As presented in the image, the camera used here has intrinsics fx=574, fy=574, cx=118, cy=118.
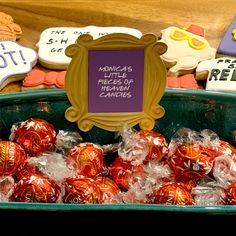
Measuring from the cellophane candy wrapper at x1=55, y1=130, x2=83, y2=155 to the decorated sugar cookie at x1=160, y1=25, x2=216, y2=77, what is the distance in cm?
45

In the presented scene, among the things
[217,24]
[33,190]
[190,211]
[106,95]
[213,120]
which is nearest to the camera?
[190,211]

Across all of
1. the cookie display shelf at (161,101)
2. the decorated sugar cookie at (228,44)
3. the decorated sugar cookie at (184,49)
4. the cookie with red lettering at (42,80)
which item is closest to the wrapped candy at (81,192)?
the cookie display shelf at (161,101)

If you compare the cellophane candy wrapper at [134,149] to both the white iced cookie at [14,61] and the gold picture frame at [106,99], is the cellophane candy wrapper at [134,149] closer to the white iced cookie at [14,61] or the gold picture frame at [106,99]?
the gold picture frame at [106,99]

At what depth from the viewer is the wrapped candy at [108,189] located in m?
1.10

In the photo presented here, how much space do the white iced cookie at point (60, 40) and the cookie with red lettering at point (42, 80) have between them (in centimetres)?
4

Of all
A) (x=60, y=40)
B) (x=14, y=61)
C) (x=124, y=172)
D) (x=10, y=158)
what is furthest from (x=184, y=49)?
(x=10, y=158)

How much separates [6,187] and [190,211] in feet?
1.32

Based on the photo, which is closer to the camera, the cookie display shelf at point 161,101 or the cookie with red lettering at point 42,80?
the cookie display shelf at point 161,101

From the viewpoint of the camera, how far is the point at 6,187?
115 centimetres

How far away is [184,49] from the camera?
1697 millimetres

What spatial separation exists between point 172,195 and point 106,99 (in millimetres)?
257

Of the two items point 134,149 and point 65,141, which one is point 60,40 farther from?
point 134,149

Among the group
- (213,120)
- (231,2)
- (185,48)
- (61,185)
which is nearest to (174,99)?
(213,120)

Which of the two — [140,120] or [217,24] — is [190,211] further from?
[217,24]
